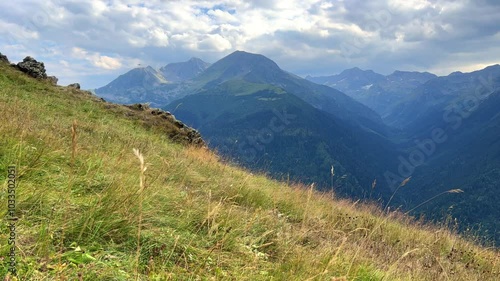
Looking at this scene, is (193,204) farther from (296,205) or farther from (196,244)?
(296,205)

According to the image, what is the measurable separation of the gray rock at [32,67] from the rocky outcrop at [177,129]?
9040 mm

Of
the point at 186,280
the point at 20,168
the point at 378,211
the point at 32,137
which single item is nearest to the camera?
the point at 186,280

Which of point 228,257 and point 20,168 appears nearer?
point 228,257

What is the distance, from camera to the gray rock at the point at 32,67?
27.9 meters

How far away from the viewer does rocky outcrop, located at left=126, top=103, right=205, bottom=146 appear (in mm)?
22656

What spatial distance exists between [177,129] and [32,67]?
15969 mm

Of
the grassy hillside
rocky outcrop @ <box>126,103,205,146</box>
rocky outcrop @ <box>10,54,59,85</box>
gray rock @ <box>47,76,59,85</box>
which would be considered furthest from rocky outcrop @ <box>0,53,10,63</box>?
the grassy hillside

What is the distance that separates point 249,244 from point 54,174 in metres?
2.89

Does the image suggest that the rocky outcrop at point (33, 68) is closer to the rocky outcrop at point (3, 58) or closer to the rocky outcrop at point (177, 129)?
the rocky outcrop at point (3, 58)

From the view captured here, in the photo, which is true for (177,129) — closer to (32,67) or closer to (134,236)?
(32,67)

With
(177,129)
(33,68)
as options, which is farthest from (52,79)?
(177,129)

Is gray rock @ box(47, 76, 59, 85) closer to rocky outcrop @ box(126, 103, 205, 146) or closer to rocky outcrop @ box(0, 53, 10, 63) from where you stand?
rocky outcrop @ box(0, 53, 10, 63)

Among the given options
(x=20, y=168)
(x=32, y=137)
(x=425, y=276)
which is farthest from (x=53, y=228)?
(x=425, y=276)

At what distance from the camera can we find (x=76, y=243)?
9.18ft
